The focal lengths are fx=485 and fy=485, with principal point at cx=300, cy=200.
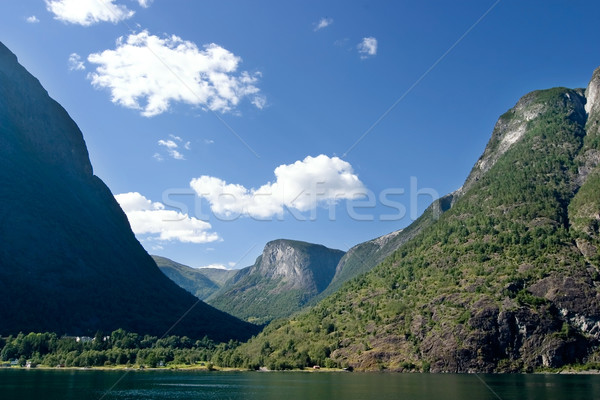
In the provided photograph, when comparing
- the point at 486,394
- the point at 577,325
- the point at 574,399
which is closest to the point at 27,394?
the point at 486,394

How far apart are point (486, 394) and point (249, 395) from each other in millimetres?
50722

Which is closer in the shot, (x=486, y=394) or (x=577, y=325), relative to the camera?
(x=486, y=394)

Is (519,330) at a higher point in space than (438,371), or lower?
higher

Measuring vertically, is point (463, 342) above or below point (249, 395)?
above

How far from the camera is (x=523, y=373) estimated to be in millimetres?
182125

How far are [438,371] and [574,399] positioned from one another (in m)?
109

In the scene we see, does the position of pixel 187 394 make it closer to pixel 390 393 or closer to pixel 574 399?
pixel 390 393

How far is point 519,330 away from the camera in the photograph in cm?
19175

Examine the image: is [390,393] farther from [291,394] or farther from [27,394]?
[27,394]

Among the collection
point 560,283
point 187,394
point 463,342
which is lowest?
point 187,394

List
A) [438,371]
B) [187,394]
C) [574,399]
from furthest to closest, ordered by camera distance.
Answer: [438,371], [187,394], [574,399]

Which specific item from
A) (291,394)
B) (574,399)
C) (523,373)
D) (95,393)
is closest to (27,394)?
(95,393)

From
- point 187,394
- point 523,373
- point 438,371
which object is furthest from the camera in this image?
point 438,371

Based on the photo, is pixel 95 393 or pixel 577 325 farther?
pixel 577 325
